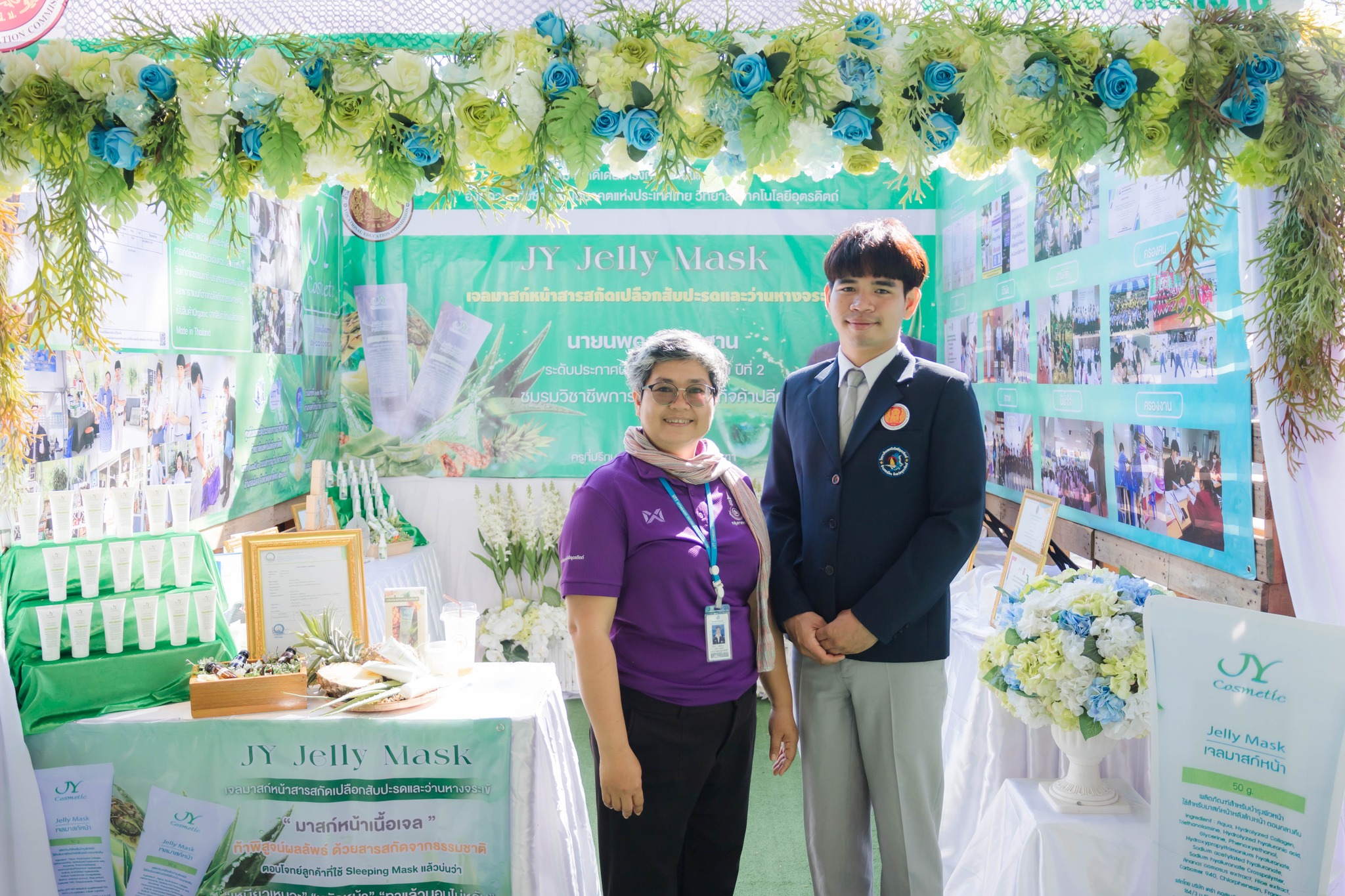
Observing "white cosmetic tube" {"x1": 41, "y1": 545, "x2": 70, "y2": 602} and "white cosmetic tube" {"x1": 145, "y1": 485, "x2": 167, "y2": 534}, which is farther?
"white cosmetic tube" {"x1": 145, "y1": 485, "x2": 167, "y2": 534}

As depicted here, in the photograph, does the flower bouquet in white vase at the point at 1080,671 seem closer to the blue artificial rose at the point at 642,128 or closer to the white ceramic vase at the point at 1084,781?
the white ceramic vase at the point at 1084,781

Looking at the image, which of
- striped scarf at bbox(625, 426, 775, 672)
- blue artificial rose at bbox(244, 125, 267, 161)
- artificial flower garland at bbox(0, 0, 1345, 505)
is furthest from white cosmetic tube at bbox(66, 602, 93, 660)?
striped scarf at bbox(625, 426, 775, 672)

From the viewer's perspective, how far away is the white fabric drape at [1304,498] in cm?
186

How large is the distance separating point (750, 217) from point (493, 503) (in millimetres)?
2043

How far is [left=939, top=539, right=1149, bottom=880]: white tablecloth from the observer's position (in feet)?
7.79

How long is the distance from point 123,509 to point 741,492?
4.81ft

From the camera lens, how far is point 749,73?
5.81ft

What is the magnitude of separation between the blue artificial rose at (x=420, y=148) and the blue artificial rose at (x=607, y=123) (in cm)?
34

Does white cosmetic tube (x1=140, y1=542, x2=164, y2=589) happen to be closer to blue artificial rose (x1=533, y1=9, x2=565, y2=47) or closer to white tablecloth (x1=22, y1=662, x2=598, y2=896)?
white tablecloth (x1=22, y1=662, x2=598, y2=896)

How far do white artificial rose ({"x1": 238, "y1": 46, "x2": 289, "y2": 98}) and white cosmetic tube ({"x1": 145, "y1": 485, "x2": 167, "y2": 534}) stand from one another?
0.97 m

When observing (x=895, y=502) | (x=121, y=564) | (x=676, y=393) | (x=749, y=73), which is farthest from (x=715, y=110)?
(x=121, y=564)

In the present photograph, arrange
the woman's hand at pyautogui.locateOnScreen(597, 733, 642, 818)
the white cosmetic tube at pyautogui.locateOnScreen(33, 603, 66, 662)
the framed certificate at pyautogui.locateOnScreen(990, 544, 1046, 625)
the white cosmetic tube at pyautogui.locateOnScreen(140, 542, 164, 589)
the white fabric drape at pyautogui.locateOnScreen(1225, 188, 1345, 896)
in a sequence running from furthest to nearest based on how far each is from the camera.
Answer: the framed certificate at pyautogui.locateOnScreen(990, 544, 1046, 625) → the white cosmetic tube at pyautogui.locateOnScreen(140, 542, 164, 589) → the white cosmetic tube at pyautogui.locateOnScreen(33, 603, 66, 662) → the white fabric drape at pyautogui.locateOnScreen(1225, 188, 1345, 896) → the woman's hand at pyautogui.locateOnScreen(597, 733, 642, 818)

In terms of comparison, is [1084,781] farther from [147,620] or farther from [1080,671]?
[147,620]

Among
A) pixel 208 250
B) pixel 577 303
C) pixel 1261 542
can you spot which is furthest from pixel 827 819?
pixel 577 303
